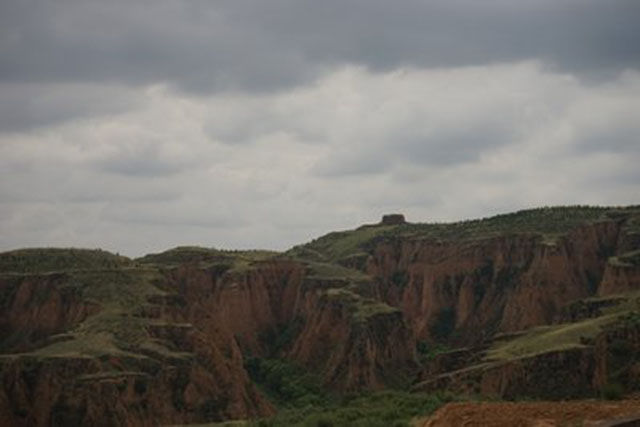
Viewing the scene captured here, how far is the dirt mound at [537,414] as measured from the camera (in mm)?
31359

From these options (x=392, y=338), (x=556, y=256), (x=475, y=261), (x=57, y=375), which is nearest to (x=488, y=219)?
(x=475, y=261)

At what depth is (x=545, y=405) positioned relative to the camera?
3394cm

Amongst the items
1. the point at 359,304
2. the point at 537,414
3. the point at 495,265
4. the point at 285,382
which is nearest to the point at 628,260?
the point at 359,304

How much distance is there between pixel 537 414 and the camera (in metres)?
32.3

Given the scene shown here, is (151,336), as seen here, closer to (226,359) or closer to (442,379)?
(226,359)

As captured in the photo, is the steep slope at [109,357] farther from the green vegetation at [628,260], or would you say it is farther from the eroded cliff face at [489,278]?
the eroded cliff face at [489,278]

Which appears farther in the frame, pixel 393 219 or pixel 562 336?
pixel 393 219

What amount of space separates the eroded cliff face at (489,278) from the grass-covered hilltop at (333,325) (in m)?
0.23

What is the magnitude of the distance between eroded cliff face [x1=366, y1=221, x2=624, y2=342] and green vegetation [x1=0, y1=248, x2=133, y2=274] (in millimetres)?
42821

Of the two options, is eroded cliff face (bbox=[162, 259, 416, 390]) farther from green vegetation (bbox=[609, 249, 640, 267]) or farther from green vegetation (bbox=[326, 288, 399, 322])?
green vegetation (bbox=[609, 249, 640, 267])

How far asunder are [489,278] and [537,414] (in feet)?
370

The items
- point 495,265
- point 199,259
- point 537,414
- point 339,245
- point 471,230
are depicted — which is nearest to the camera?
point 537,414

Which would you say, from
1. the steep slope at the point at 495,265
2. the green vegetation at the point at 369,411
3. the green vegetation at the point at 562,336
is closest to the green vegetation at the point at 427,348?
the steep slope at the point at 495,265

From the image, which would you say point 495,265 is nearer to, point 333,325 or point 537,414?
point 333,325
